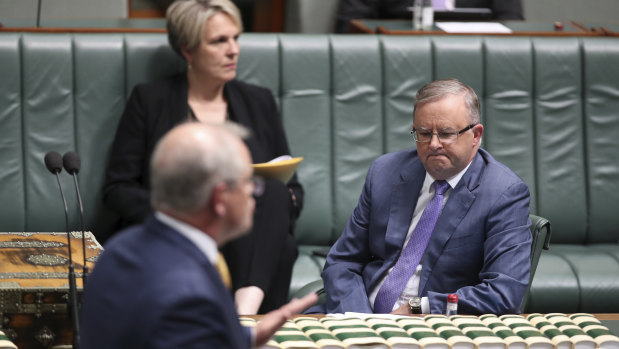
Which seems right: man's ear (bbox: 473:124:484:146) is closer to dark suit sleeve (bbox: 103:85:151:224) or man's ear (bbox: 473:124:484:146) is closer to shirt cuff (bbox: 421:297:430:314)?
shirt cuff (bbox: 421:297:430:314)

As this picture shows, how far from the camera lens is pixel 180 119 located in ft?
12.6

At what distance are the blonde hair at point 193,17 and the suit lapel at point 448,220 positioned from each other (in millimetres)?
1412

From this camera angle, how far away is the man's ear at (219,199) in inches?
56.1

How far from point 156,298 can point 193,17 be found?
262cm

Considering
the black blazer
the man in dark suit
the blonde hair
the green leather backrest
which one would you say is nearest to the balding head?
the man in dark suit

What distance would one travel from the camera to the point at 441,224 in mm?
2830

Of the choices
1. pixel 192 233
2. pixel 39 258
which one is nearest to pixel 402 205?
pixel 39 258

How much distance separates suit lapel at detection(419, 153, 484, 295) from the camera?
9.23 ft

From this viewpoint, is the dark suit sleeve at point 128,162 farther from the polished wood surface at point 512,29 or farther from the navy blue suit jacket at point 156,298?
the navy blue suit jacket at point 156,298

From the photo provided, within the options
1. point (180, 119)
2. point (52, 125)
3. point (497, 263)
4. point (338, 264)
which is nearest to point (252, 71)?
point (180, 119)

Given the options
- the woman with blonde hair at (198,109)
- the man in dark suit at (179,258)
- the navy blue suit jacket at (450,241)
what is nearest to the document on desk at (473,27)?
the woman with blonde hair at (198,109)

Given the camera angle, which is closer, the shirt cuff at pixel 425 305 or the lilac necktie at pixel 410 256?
the shirt cuff at pixel 425 305

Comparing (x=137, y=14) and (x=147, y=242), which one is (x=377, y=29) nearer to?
(x=137, y=14)

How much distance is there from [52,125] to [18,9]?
1728 millimetres
